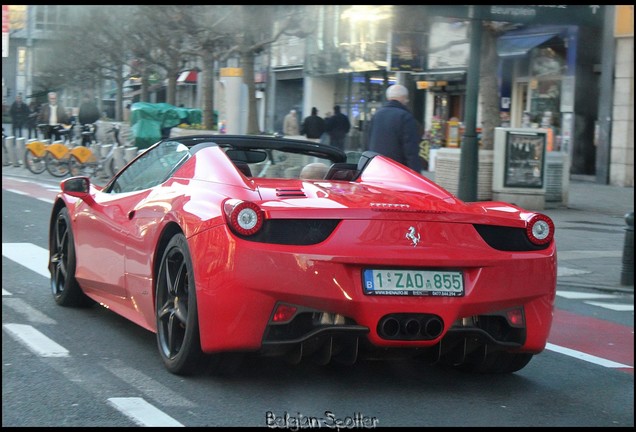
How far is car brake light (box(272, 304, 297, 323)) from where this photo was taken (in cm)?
493

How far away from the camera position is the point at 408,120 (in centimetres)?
998

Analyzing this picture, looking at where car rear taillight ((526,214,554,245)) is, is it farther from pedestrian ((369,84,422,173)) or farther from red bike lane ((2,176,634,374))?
pedestrian ((369,84,422,173))

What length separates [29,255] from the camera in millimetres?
10430

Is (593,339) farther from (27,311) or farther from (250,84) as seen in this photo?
(250,84)

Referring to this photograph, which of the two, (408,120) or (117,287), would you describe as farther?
(408,120)

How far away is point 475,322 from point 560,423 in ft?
2.21

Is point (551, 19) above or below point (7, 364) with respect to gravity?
above

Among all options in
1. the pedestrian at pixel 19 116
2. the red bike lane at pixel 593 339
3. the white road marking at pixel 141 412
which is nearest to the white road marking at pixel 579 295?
the red bike lane at pixel 593 339

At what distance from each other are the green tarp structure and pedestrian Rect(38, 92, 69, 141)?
2885 millimetres

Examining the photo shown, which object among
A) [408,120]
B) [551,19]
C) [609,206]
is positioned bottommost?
[609,206]

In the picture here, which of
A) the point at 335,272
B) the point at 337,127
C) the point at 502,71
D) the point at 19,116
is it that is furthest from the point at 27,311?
the point at 19,116

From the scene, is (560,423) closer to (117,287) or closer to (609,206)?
(117,287)

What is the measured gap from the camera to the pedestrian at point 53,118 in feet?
95.6

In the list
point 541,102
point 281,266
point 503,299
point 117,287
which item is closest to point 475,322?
point 503,299
